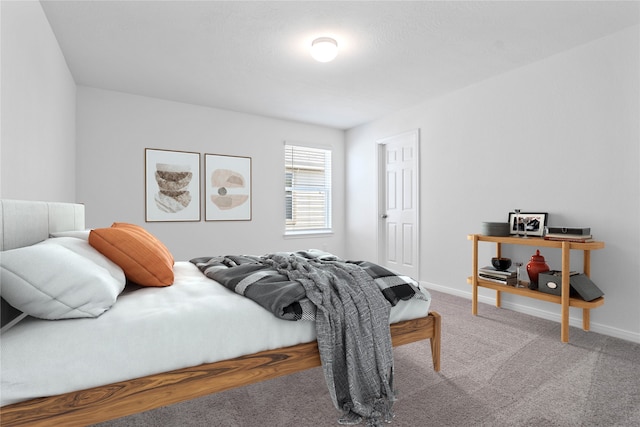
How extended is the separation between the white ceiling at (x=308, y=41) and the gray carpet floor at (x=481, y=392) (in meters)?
2.47

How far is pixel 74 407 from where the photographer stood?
1158 millimetres

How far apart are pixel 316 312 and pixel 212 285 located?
66 centimetres

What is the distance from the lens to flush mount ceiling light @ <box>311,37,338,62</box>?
2.77 meters

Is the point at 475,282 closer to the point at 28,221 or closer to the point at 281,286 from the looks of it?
the point at 281,286

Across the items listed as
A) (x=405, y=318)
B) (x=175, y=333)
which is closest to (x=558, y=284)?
(x=405, y=318)

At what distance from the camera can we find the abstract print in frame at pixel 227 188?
15.1 ft

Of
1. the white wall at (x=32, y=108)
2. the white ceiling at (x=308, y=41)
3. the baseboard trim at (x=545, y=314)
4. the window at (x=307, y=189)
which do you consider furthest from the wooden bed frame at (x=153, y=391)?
the window at (x=307, y=189)

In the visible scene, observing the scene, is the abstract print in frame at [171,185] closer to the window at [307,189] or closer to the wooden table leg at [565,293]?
the window at [307,189]

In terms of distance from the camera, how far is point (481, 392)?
1.88m

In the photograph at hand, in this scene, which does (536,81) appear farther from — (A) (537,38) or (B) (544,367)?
(B) (544,367)

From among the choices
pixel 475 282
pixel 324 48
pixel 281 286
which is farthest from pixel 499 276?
pixel 324 48

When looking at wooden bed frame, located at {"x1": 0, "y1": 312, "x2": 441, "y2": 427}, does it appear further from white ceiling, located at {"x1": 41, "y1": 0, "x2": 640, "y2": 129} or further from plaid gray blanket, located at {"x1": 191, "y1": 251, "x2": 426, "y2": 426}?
white ceiling, located at {"x1": 41, "y1": 0, "x2": 640, "y2": 129}

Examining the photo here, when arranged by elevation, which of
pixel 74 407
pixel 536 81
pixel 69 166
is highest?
pixel 536 81

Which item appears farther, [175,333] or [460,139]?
[460,139]
